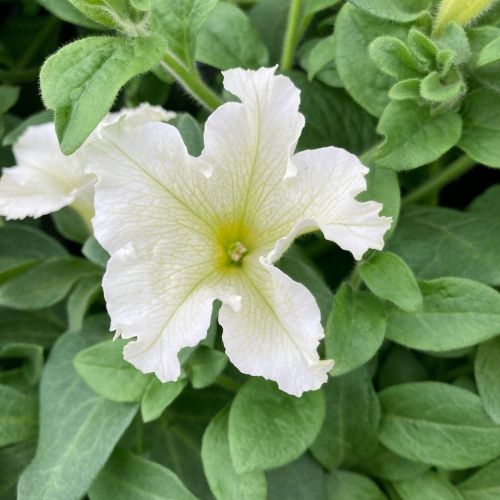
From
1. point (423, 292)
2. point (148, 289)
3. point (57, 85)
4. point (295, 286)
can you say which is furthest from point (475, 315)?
point (57, 85)

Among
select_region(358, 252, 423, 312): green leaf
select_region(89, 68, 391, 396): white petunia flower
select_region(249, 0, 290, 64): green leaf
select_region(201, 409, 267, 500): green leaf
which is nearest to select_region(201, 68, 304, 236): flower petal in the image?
select_region(89, 68, 391, 396): white petunia flower

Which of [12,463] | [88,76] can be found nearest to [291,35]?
[88,76]

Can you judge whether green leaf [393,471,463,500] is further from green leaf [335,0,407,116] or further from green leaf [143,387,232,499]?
green leaf [335,0,407,116]

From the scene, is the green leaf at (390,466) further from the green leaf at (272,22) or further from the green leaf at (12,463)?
the green leaf at (272,22)

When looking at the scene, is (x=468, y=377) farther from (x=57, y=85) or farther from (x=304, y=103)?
(x=57, y=85)

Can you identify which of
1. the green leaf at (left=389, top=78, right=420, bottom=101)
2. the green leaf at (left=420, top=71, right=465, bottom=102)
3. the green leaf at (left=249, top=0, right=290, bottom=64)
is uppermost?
the green leaf at (left=420, top=71, right=465, bottom=102)

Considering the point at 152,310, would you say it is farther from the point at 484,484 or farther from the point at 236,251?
the point at 484,484

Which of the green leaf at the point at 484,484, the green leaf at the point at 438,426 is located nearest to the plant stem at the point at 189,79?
the green leaf at the point at 438,426
